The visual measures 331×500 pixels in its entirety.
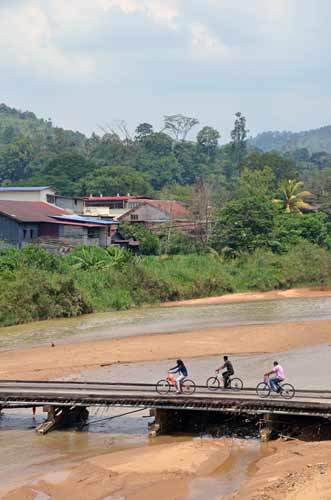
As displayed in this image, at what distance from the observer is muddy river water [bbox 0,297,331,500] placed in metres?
23.2

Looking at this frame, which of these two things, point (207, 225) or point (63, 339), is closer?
point (63, 339)

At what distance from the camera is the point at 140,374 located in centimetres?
3491

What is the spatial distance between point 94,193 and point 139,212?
18737 millimetres

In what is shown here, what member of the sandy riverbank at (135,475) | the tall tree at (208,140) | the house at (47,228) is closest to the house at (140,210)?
the house at (47,228)

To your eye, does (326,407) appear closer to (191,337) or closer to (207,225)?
(191,337)

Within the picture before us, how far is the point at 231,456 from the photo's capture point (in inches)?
928

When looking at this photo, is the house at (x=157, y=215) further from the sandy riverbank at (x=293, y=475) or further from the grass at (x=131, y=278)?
the sandy riverbank at (x=293, y=475)

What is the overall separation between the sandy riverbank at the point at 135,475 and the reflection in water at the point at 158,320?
2150 centimetres

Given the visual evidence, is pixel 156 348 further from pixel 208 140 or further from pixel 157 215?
pixel 208 140

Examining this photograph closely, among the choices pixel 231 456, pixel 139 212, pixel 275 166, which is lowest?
pixel 231 456

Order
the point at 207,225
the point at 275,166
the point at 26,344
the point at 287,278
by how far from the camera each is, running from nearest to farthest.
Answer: the point at 26,344, the point at 287,278, the point at 207,225, the point at 275,166

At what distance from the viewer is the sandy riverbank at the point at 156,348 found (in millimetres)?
37375

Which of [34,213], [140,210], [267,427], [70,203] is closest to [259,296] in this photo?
[34,213]

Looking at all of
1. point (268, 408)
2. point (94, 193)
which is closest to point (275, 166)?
point (94, 193)
